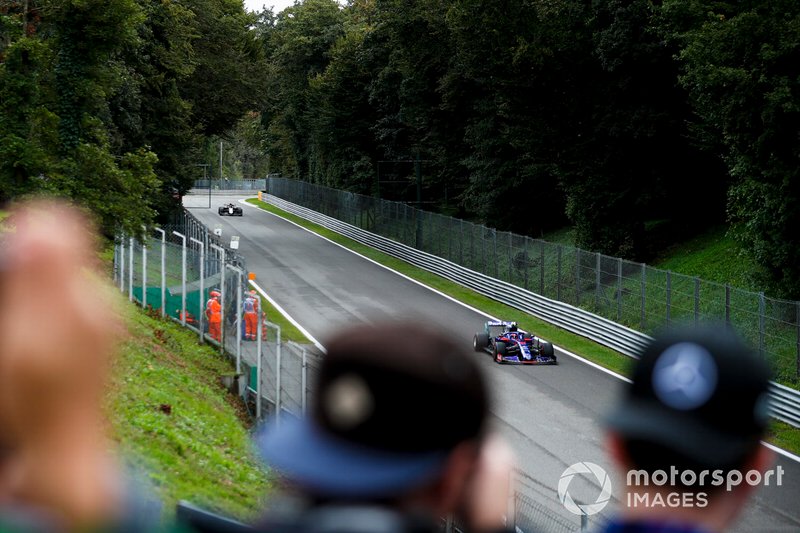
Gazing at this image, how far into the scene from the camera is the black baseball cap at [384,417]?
68.7 inches

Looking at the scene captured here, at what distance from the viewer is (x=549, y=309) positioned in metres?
36.1

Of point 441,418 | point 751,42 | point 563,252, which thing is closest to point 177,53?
point 563,252

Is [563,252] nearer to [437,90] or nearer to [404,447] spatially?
[437,90]

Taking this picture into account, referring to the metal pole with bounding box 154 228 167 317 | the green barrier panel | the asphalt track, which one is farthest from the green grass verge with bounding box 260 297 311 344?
the metal pole with bounding box 154 228 167 317

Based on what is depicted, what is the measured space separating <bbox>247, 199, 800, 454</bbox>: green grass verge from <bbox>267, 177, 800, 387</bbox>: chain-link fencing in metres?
1.07

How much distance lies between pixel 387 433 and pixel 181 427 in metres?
14.3

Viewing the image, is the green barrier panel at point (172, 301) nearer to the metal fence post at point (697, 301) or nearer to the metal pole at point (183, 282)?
the metal pole at point (183, 282)

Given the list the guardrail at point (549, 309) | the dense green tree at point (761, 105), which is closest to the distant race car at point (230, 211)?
the guardrail at point (549, 309)

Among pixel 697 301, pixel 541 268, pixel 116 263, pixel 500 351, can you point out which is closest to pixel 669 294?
pixel 697 301

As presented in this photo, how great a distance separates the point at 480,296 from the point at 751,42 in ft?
53.5

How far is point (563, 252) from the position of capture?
125 ft

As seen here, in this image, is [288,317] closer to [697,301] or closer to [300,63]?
[697,301]

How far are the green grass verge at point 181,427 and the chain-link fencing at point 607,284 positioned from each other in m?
12.0

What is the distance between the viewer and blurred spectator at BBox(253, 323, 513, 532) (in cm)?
174
